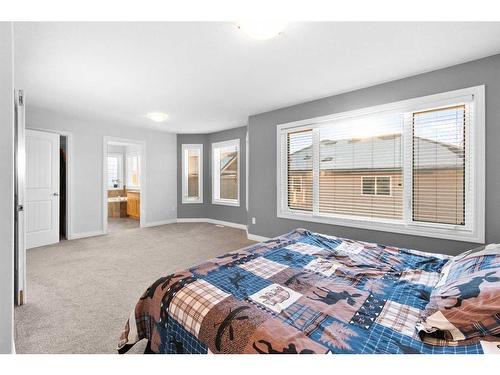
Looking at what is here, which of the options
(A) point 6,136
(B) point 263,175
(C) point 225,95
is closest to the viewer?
(A) point 6,136

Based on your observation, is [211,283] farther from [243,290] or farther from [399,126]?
[399,126]

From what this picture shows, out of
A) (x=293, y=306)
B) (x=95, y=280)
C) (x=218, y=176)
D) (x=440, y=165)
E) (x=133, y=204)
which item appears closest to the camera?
(x=293, y=306)

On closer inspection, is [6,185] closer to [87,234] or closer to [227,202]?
[87,234]

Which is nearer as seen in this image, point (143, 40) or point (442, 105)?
point (143, 40)

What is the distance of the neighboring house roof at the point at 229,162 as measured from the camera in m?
Answer: 6.45

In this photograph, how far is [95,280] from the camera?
2.99 meters

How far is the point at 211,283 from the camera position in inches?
59.6

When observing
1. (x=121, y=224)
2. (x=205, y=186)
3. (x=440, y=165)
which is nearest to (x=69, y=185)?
(x=121, y=224)

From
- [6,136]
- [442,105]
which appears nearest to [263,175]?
[442,105]

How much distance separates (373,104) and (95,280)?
4124mm

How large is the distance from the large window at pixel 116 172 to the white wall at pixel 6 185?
8094 millimetres

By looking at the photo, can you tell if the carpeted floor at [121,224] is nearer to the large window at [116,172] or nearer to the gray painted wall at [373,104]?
the large window at [116,172]
